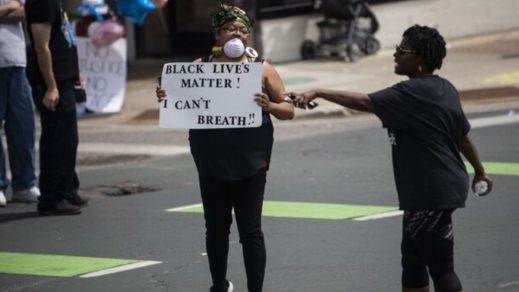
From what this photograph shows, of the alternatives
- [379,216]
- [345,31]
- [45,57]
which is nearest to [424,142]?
[379,216]

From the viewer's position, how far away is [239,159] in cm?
684

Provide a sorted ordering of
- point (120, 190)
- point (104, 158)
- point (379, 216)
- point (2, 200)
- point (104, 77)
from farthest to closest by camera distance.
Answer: point (104, 77) → point (104, 158) → point (120, 190) → point (2, 200) → point (379, 216)

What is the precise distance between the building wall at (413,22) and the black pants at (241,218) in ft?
44.3

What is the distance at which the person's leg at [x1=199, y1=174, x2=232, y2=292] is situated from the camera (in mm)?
6977

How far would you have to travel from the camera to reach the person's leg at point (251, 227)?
691 cm

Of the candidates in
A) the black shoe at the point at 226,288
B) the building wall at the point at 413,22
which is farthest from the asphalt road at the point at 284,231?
the building wall at the point at 413,22

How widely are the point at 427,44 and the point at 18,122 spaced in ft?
18.1

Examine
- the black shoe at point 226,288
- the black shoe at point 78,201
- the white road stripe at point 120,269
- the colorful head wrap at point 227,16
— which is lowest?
the black shoe at point 78,201

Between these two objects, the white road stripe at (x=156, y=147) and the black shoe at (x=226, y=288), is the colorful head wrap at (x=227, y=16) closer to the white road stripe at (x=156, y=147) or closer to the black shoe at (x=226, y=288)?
the black shoe at (x=226, y=288)

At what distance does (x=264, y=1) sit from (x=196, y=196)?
985 centimetres

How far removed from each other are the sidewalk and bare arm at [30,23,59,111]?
6812mm

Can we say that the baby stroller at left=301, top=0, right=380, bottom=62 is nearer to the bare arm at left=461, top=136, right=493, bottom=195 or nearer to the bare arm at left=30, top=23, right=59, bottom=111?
the bare arm at left=30, top=23, right=59, bottom=111

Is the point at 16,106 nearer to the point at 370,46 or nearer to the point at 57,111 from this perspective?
the point at 57,111

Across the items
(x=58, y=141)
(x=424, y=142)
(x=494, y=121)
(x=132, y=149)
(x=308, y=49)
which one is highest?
(x=424, y=142)
